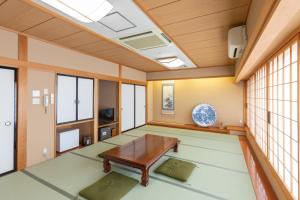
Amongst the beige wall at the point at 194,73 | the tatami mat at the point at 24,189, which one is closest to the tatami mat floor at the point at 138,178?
the tatami mat at the point at 24,189

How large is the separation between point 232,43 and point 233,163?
6.80 ft

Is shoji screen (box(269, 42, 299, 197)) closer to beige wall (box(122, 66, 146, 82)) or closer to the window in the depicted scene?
the window

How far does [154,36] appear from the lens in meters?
2.55

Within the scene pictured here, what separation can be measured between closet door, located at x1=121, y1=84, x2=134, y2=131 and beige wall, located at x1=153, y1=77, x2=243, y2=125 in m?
1.73

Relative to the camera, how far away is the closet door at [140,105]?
5820 millimetres

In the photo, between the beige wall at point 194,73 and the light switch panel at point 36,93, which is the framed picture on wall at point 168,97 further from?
the light switch panel at point 36,93

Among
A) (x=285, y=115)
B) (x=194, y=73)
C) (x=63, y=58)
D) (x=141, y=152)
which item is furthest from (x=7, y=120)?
(x=194, y=73)

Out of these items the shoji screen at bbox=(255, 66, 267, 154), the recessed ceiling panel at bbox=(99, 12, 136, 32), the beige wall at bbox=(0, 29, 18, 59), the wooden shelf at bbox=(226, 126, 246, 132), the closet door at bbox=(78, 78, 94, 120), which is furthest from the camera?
the wooden shelf at bbox=(226, 126, 246, 132)

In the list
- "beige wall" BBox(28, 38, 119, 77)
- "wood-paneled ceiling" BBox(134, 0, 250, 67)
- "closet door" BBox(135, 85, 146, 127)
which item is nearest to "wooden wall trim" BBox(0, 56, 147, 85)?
"beige wall" BBox(28, 38, 119, 77)

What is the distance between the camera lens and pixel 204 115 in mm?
5684

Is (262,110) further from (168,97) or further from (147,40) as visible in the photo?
(168,97)

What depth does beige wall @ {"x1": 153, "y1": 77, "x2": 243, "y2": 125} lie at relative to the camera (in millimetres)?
5406

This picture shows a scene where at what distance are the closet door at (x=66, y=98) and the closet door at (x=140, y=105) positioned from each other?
265 centimetres

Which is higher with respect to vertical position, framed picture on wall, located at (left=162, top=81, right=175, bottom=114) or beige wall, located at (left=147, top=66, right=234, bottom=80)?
beige wall, located at (left=147, top=66, right=234, bottom=80)
